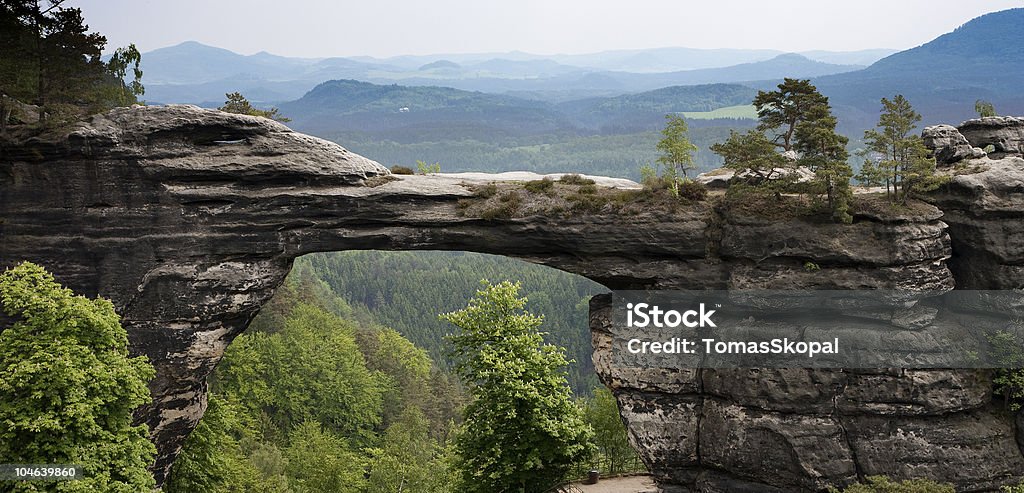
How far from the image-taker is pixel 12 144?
26.3 m

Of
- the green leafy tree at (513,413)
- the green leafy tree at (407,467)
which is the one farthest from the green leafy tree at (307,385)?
A: the green leafy tree at (513,413)

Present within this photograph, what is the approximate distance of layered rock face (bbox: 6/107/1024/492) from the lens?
23.8 metres

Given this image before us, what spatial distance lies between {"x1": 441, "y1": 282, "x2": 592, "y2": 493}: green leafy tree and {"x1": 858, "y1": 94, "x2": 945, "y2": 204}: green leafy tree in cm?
1235

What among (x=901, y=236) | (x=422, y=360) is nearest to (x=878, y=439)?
(x=901, y=236)

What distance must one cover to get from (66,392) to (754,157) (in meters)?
22.3

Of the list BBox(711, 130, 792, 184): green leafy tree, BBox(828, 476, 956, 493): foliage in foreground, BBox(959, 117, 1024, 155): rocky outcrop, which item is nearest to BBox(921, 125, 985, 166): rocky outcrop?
BBox(959, 117, 1024, 155): rocky outcrop

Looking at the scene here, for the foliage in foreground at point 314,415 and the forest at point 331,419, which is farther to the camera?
the foliage in foreground at point 314,415

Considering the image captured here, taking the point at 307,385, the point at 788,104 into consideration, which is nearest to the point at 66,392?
the point at 788,104

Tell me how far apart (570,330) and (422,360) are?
Result: 71.1 metres

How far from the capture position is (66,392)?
19047 millimetres

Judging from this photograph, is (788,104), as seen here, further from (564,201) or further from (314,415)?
(314,415)

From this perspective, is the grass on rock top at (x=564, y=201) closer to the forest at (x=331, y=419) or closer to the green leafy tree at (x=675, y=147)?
the green leafy tree at (x=675, y=147)

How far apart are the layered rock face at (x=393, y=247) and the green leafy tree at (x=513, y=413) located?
2.35 m

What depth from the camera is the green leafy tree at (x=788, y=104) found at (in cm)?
2589
